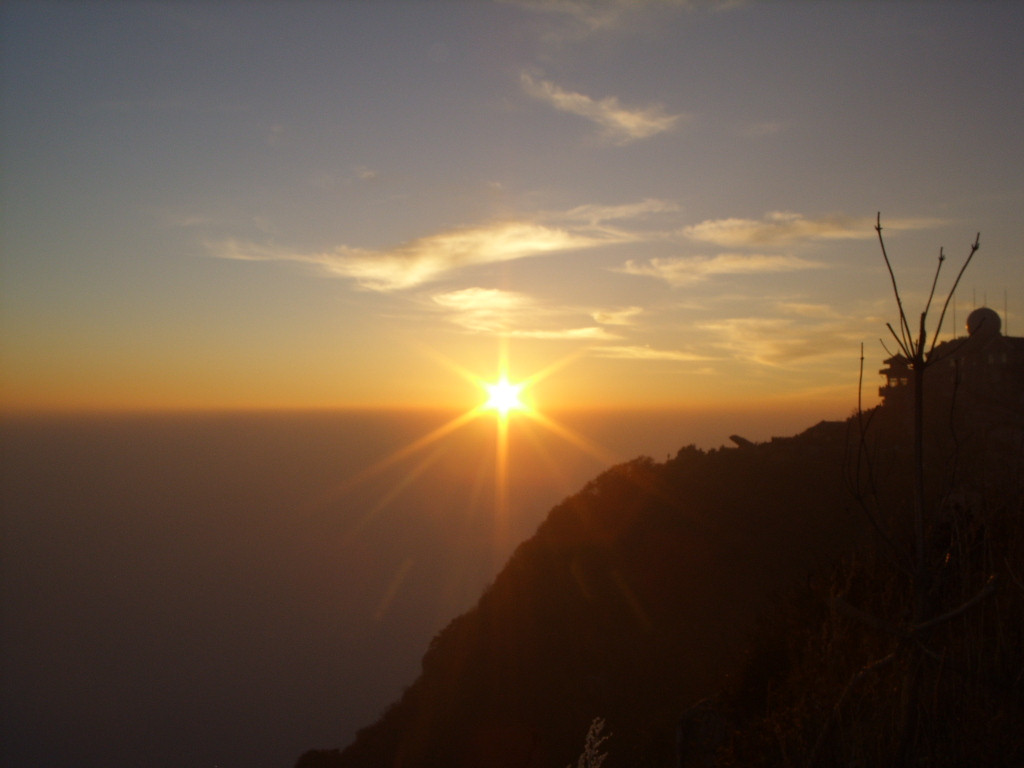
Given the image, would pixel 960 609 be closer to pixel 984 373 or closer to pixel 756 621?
pixel 756 621

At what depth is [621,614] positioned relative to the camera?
60.9 feet

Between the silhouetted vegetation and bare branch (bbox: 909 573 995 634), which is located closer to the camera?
bare branch (bbox: 909 573 995 634)

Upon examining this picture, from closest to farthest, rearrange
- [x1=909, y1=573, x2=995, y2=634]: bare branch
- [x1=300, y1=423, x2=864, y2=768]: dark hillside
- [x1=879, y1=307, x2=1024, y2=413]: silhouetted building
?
[x1=909, y1=573, x2=995, y2=634]: bare branch < [x1=300, y1=423, x2=864, y2=768]: dark hillside < [x1=879, y1=307, x2=1024, y2=413]: silhouetted building

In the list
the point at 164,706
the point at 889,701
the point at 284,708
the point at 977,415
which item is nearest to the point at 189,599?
the point at 164,706

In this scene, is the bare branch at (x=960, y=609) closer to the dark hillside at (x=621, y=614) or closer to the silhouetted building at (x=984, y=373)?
the dark hillside at (x=621, y=614)

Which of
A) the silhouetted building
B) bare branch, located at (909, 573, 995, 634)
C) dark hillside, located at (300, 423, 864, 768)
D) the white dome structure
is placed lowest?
dark hillside, located at (300, 423, 864, 768)

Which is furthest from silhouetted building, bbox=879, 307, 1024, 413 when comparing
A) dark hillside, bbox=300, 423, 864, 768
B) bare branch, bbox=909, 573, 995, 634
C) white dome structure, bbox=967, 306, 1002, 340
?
bare branch, bbox=909, 573, 995, 634

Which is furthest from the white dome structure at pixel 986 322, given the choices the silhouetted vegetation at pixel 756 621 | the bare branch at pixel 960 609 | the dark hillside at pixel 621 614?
the bare branch at pixel 960 609

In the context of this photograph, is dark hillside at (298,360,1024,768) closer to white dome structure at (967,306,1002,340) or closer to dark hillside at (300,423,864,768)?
dark hillside at (300,423,864,768)

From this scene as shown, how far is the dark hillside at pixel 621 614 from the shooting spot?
15.4 metres

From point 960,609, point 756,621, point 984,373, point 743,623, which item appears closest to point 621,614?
point 743,623

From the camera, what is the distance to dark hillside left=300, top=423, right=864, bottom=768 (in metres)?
15.4

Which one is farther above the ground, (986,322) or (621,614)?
(986,322)

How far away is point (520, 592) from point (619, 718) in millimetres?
6778
